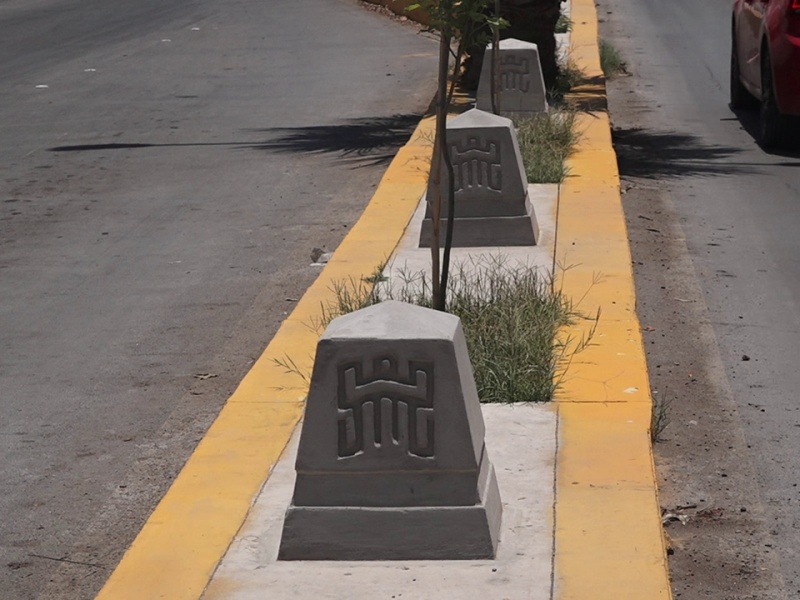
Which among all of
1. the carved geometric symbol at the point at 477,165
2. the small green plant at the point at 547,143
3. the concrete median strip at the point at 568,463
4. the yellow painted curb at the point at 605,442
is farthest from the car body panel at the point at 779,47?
the carved geometric symbol at the point at 477,165

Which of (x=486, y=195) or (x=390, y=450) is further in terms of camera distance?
(x=486, y=195)

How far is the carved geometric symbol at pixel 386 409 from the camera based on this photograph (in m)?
4.08

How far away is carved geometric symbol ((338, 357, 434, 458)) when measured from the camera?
408 cm

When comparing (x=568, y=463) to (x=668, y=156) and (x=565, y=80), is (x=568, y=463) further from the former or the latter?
(x=565, y=80)

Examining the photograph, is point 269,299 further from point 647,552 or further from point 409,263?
point 647,552

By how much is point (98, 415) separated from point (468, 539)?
232 centimetres

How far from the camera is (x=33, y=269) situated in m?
8.50

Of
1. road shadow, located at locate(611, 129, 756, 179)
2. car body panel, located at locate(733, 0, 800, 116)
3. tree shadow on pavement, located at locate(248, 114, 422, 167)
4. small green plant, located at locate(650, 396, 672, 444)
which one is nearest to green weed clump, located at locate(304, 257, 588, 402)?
small green plant, located at locate(650, 396, 672, 444)

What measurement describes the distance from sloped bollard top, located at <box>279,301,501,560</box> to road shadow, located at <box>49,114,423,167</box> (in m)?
7.81

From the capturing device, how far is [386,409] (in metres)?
4.10

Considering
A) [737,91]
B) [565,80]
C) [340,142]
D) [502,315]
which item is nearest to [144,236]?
[340,142]

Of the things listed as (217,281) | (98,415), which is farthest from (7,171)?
(98,415)

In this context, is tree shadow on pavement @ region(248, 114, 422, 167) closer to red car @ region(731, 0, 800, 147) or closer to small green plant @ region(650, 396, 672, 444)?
red car @ region(731, 0, 800, 147)

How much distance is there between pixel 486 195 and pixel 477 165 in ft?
0.67
